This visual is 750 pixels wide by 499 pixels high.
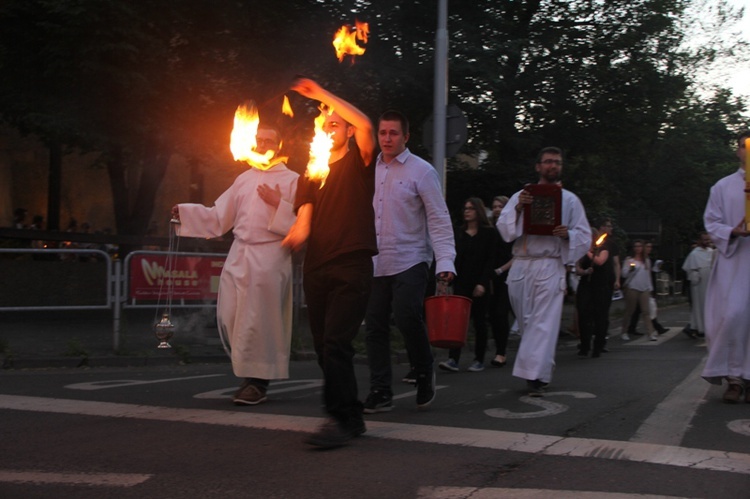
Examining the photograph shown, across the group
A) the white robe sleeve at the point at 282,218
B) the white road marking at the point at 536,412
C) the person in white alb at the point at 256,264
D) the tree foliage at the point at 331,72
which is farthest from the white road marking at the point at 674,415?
the tree foliage at the point at 331,72

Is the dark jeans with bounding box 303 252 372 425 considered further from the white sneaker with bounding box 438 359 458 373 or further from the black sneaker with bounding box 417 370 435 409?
the white sneaker with bounding box 438 359 458 373

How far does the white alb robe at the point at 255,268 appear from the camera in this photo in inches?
253

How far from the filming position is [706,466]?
14.7 ft

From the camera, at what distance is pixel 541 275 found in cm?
729

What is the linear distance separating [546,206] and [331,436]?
3.11m

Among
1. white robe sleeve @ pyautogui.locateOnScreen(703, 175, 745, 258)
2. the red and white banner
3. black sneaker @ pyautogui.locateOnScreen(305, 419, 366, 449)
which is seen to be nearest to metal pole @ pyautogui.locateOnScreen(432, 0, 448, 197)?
the red and white banner

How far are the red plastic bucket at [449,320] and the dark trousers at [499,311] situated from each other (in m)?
4.16

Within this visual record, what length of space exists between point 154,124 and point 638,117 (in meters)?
10.7

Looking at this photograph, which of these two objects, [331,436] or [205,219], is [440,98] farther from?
[331,436]

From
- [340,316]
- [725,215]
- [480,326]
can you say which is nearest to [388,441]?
[340,316]

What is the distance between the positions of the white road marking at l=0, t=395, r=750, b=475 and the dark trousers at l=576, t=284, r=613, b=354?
263 inches

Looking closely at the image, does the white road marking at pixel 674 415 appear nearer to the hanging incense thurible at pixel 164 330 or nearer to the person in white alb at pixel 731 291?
the person in white alb at pixel 731 291

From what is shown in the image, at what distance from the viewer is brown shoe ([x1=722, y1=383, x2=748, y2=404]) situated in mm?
6746

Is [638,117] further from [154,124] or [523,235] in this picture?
[523,235]
